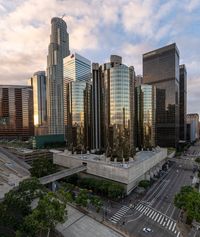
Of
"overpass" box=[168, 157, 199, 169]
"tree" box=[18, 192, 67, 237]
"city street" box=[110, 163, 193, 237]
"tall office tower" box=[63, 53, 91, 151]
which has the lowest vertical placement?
"overpass" box=[168, 157, 199, 169]

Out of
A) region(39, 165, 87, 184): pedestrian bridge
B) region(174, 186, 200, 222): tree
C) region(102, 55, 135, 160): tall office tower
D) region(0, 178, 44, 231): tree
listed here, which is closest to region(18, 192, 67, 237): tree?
region(0, 178, 44, 231): tree

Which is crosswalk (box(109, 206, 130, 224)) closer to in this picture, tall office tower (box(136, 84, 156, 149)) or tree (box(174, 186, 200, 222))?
tree (box(174, 186, 200, 222))

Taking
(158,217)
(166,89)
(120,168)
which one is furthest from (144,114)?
(166,89)

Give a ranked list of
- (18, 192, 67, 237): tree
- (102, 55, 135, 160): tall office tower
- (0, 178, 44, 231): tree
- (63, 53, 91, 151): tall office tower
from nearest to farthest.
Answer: (18, 192, 67, 237): tree < (0, 178, 44, 231): tree < (102, 55, 135, 160): tall office tower < (63, 53, 91, 151): tall office tower

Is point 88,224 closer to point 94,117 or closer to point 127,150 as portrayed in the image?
point 127,150

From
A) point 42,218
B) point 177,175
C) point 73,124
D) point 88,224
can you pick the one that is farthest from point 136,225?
point 73,124

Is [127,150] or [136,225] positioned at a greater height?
[127,150]

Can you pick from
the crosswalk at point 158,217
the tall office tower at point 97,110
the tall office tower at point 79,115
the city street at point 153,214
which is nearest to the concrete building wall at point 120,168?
the city street at point 153,214
